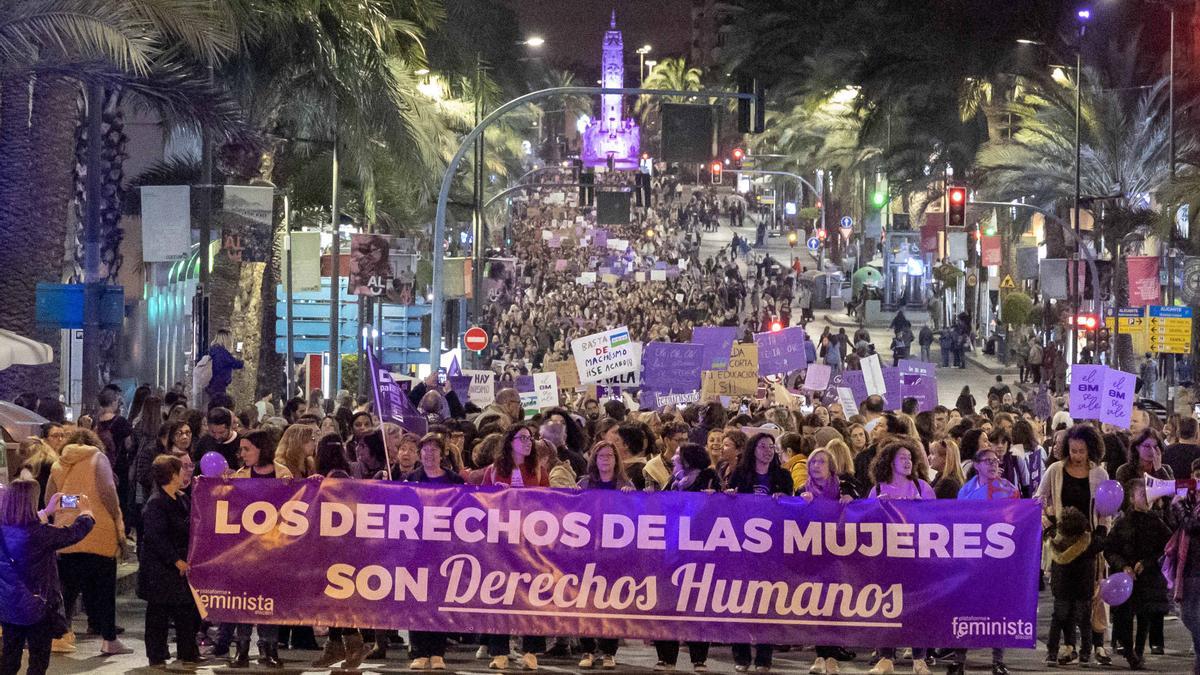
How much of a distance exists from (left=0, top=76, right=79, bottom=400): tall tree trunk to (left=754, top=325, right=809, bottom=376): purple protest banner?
31.3ft

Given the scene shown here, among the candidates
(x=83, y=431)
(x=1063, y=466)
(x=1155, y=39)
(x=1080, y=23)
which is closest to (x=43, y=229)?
(x=83, y=431)

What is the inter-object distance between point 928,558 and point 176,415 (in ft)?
19.2

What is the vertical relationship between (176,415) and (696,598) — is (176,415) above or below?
above

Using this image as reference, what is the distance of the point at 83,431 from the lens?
12438mm

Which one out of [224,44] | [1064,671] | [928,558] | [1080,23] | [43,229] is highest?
[1080,23]

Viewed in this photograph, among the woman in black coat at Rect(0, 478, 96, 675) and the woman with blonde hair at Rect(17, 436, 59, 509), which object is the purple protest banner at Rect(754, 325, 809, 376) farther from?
the woman in black coat at Rect(0, 478, 96, 675)

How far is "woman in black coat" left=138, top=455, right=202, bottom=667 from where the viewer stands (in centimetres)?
1136

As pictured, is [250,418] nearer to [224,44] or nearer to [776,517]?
[224,44]

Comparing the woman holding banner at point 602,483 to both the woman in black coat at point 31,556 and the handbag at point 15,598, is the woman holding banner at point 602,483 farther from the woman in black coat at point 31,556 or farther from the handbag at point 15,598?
the handbag at point 15,598

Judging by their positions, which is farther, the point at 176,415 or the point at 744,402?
the point at 744,402

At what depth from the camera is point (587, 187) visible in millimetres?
44156

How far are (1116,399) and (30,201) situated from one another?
37.1 feet

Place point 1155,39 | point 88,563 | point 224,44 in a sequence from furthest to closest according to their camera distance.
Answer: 1. point 1155,39
2. point 224,44
3. point 88,563

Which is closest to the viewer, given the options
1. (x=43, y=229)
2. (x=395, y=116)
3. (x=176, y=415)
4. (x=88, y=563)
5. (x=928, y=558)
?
(x=928, y=558)
